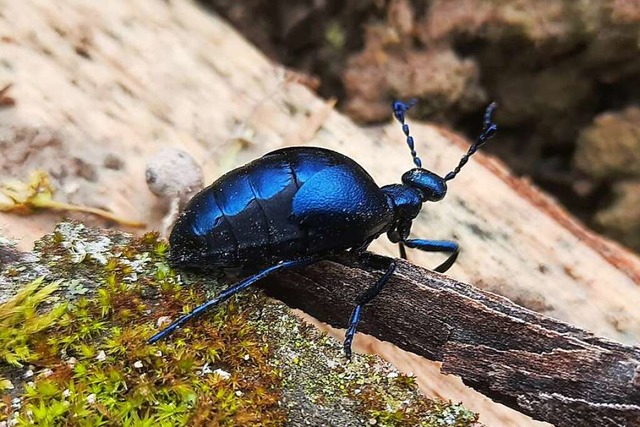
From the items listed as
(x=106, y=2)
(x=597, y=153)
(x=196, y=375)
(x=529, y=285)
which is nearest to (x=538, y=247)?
(x=529, y=285)

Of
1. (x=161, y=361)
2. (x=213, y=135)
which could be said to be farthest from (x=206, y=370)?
(x=213, y=135)

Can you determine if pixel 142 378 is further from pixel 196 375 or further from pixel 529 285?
pixel 529 285

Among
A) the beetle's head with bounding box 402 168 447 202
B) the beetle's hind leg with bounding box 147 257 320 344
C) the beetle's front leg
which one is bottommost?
the beetle's hind leg with bounding box 147 257 320 344

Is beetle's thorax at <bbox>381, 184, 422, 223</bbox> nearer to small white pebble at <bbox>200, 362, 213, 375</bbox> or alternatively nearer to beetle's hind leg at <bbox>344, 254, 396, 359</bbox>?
beetle's hind leg at <bbox>344, 254, 396, 359</bbox>

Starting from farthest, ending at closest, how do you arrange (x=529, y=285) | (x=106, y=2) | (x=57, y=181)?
(x=106, y=2) → (x=529, y=285) → (x=57, y=181)

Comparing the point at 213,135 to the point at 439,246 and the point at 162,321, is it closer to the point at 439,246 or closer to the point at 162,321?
the point at 439,246

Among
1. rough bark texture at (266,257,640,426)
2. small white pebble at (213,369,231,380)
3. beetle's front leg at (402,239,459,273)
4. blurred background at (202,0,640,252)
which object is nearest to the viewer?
rough bark texture at (266,257,640,426)

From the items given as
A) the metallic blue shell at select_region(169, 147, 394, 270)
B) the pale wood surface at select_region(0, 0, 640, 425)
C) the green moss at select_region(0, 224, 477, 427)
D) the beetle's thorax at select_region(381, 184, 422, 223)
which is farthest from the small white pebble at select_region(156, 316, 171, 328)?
the beetle's thorax at select_region(381, 184, 422, 223)
